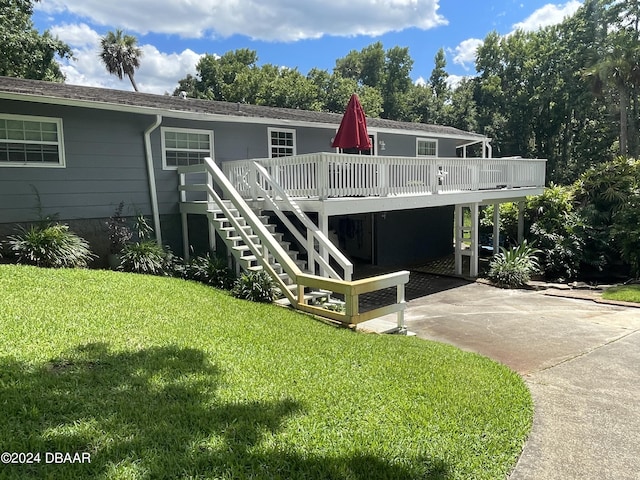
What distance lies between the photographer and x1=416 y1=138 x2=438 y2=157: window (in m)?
17.7

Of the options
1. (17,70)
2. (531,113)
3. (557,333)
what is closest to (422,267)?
(557,333)

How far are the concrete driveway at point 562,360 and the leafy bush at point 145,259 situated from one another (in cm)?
537

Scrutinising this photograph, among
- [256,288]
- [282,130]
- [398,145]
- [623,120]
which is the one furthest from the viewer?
[623,120]

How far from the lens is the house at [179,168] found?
29.5 ft

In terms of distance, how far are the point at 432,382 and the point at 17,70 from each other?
23.0 m

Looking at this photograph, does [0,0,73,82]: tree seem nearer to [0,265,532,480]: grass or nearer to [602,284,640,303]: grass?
[0,265,532,480]: grass

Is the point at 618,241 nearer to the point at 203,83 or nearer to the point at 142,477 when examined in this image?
the point at 142,477

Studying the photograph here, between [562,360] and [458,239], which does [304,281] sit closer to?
[562,360]

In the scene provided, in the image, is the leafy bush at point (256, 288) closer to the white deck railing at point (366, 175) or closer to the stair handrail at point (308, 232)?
the stair handrail at point (308, 232)

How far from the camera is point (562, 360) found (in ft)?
19.6

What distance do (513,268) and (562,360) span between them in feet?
21.3

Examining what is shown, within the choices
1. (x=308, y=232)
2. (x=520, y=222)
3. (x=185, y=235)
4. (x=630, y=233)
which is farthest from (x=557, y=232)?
(x=185, y=235)

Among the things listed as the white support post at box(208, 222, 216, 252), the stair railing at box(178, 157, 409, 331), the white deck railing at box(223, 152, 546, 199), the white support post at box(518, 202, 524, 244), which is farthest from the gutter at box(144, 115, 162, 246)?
the white support post at box(518, 202, 524, 244)

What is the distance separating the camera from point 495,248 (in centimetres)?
1467
